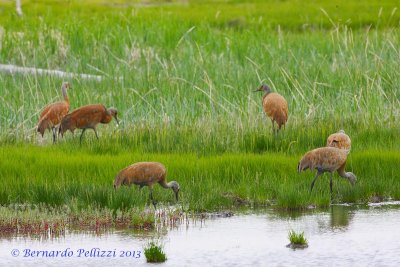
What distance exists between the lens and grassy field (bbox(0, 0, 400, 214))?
1123 cm

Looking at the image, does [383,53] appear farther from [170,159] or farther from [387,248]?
[387,248]

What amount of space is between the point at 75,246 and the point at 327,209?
2691 millimetres

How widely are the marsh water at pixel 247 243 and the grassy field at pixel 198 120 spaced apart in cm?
61

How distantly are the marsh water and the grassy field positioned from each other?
0.61m

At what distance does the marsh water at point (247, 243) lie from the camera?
877 cm

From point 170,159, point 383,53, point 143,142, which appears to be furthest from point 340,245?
point 383,53

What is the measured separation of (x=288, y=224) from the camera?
1012cm

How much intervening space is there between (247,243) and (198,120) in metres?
5.20

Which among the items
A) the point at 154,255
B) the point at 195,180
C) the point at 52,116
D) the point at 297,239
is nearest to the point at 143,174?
the point at 195,180

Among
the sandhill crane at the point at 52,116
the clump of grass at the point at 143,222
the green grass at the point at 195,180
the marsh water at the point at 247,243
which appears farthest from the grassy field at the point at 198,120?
the marsh water at the point at 247,243

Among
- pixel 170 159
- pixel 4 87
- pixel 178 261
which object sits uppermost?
pixel 4 87

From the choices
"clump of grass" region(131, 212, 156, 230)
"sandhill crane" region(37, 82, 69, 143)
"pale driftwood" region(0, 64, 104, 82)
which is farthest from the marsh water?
"pale driftwood" region(0, 64, 104, 82)

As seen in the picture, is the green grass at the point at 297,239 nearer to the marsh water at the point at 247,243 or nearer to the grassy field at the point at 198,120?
the marsh water at the point at 247,243

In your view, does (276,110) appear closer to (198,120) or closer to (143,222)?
(198,120)
